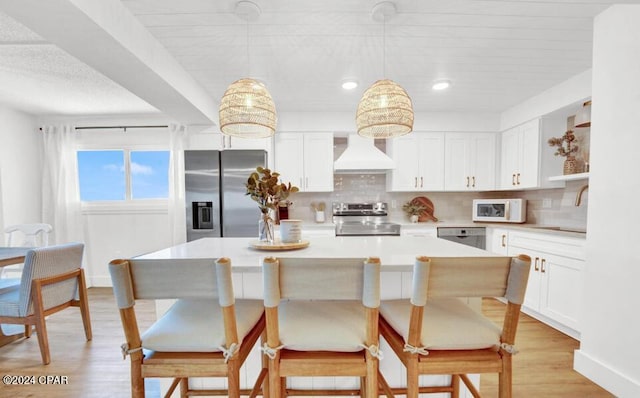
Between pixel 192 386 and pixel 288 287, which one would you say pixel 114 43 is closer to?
pixel 288 287

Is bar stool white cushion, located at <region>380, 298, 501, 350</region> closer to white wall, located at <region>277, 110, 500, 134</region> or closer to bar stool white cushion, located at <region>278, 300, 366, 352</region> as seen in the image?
bar stool white cushion, located at <region>278, 300, 366, 352</region>

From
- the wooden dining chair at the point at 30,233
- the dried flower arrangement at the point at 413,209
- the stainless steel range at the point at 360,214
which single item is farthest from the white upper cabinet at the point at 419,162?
the wooden dining chair at the point at 30,233

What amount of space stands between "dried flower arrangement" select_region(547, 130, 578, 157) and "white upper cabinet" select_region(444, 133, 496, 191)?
81cm

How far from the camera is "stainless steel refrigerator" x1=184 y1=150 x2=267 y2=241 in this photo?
129 inches

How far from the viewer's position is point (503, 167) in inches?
145

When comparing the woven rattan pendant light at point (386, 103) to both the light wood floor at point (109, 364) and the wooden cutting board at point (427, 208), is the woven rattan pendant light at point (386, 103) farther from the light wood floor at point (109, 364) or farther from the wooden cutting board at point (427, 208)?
the wooden cutting board at point (427, 208)

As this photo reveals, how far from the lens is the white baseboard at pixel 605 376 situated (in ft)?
5.32

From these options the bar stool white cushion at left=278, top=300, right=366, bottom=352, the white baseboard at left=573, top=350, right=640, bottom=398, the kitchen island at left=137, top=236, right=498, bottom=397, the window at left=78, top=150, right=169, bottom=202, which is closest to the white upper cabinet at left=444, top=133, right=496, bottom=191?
the white baseboard at left=573, top=350, right=640, bottom=398

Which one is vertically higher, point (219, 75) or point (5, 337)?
point (219, 75)

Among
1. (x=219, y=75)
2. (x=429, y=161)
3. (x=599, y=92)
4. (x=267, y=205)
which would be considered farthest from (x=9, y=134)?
(x=599, y=92)

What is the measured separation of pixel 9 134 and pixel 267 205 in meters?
4.22

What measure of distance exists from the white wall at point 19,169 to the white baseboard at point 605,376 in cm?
595

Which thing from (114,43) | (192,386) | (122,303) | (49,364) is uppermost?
(114,43)

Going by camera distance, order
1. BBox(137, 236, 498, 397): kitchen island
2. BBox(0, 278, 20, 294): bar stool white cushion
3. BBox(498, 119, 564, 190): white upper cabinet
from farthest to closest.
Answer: BBox(498, 119, 564, 190): white upper cabinet < BBox(0, 278, 20, 294): bar stool white cushion < BBox(137, 236, 498, 397): kitchen island
